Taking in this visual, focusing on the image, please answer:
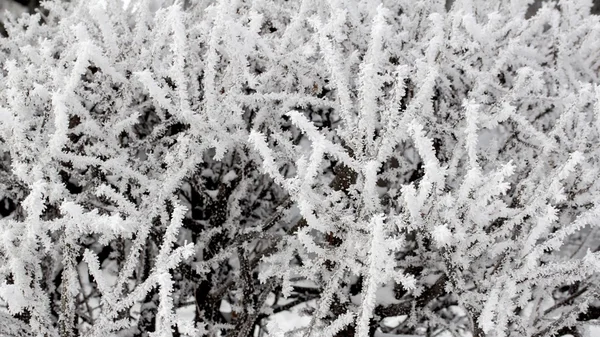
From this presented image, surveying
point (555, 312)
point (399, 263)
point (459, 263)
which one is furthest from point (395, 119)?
point (555, 312)

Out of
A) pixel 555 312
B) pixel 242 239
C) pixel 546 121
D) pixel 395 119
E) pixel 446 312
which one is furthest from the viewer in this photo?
pixel 446 312

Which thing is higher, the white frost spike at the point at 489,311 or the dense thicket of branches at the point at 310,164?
the dense thicket of branches at the point at 310,164

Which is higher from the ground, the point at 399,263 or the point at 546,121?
the point at 546,121

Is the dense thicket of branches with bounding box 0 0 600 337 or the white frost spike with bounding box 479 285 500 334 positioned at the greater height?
the dense thicket of branches with bounding box 0 0 600 337

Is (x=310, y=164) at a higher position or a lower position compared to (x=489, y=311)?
higher

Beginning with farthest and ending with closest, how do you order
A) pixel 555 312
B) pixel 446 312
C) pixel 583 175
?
pixel 446 312 < pixel 555 312 < pixel 583 175

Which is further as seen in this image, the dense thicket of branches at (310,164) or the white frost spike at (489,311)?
the dense thicket of branches at (310,164)

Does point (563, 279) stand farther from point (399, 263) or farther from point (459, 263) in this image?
point (399, 263)

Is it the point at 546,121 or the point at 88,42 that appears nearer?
the point at 88,42
